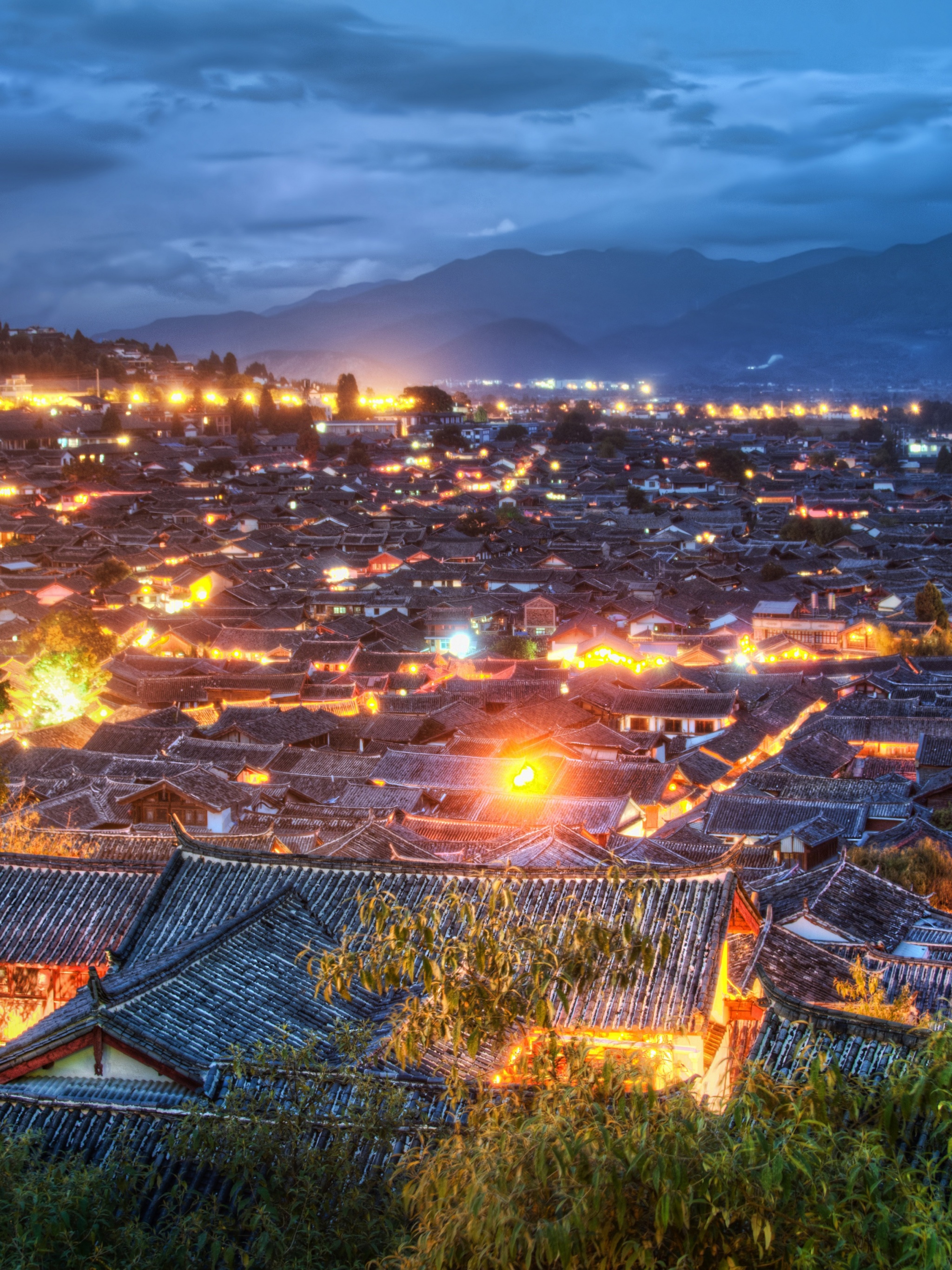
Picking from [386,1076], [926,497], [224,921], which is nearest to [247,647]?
[224,921]

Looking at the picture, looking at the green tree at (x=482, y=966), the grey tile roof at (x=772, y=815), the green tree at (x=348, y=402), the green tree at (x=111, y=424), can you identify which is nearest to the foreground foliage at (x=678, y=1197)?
the green tree at (x=482, y=966)

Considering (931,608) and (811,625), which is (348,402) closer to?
(811,625)

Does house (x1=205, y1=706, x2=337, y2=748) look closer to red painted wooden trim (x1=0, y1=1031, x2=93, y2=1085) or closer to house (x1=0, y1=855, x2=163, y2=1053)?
house (x1=0, y1=855, x2=163, y2=1053)

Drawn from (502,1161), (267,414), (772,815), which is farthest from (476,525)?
(502,1161)

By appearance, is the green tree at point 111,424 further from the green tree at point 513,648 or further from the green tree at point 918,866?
the green tree at point 918,866

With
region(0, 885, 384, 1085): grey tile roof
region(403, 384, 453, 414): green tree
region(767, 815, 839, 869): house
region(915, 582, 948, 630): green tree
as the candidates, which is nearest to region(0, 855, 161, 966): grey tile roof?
region(0, 885, 384, 1085): grey tile roof

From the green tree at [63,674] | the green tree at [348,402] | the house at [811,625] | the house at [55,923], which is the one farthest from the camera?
the green tree at [348,402]
